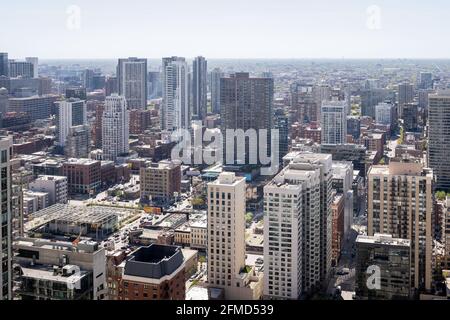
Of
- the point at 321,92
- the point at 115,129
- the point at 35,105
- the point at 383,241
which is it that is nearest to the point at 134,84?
the point at 35,105

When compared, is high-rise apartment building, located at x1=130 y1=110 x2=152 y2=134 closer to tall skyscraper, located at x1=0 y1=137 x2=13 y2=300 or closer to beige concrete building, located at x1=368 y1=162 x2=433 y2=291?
beige concrete building, located at x1=368 y1=162 x2=433 y2=291

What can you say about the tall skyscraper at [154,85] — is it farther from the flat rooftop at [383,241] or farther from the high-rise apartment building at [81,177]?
the flat rooftop at [383,241]

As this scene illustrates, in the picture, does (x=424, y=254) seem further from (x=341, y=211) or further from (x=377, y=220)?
(x=341, y=211)

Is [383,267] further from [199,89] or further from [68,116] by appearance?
[199,89]

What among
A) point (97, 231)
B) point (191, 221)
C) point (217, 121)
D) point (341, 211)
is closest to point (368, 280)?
point (341, 211)

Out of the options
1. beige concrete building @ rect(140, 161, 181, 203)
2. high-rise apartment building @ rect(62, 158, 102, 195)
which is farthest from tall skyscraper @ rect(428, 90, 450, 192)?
high-rise apartment building @ rect(62, 158, 102, 195)

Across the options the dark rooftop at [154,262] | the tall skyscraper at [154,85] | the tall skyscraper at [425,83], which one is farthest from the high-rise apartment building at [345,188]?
the tall skyscraper at [154,85]
